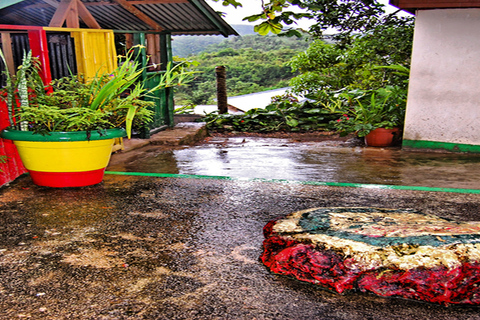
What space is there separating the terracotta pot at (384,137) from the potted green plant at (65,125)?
15.6 feet

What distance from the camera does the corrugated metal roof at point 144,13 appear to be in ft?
22.5

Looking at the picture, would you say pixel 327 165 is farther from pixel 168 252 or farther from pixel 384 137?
pixel 168 252

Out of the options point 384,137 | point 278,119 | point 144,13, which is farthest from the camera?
point 278,119

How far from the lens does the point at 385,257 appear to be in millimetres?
2076

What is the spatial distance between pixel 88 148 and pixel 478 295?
10.3 feet

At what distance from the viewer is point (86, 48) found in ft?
17.7

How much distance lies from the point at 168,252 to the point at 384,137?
18.9 ft

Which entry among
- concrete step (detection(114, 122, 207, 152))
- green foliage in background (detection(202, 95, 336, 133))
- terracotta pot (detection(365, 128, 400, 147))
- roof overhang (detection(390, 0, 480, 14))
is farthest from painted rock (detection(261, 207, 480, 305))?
green foliage in background (detection(202, 95, 336, 133))

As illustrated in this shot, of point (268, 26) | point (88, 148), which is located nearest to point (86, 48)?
point (88, 148)

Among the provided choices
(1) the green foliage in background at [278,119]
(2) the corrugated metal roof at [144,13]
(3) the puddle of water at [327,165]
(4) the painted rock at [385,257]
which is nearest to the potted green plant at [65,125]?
(3) the puddle of water at [327,165]

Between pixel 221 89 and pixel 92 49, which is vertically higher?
pixel 92 49

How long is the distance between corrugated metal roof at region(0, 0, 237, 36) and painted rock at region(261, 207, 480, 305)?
5181 millimetres

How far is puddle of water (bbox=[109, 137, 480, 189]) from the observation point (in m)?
4.65

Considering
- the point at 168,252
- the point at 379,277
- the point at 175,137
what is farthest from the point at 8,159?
Answer: the point at 175,137
